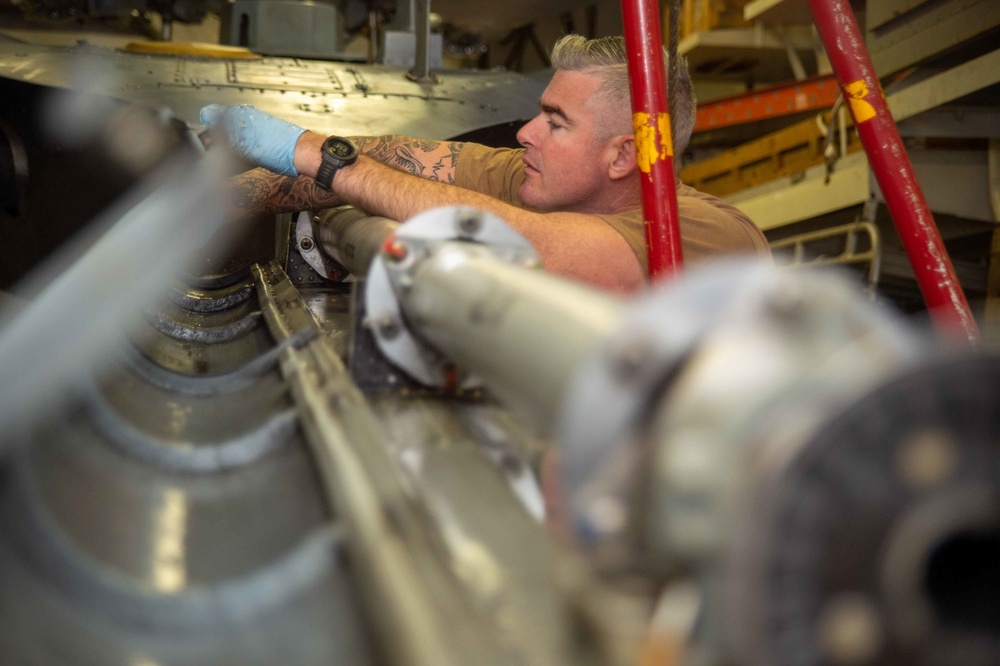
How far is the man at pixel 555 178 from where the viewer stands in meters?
1.83

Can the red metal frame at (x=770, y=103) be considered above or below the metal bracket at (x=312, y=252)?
above

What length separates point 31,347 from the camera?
37.3 inches

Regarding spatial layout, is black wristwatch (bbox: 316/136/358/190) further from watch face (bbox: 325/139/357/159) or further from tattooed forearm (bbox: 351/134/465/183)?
tattooed forearm (bbox: 351/134/465/183)

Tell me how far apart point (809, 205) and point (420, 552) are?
3.37 m

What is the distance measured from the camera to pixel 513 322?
32.8 inches

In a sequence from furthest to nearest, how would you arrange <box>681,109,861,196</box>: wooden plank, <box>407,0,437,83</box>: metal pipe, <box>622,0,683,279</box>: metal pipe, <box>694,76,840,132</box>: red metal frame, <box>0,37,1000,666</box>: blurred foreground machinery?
<box>694,76,840,132</box>: red metal frame < <box>681,109,861,196</box>: wooden plank < <box>407,0,437,83</box>: metal pipe < <box>622,0,683,279</box>: metal pipe < <box>0,37,1000,666</box>: blurred foreground machinery

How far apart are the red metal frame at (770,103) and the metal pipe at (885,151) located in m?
2.54

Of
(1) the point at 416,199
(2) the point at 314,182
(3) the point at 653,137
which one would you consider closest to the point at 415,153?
(2) the point at 314,182

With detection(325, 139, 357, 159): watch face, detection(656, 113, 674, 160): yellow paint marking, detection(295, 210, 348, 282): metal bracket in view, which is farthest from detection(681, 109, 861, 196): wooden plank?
detection(325, 139, 357, 159): watch face

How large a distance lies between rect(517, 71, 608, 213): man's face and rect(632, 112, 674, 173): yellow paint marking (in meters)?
0.55

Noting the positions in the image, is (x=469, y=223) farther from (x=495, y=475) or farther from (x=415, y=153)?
(x=415, y=153)

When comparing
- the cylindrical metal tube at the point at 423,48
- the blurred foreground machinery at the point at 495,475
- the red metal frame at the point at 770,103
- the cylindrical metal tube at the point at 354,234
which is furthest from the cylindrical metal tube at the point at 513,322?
the red metal frame at the point at 770,103

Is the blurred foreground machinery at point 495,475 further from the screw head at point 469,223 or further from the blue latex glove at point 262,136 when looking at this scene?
the blue latex glove at point 262,136

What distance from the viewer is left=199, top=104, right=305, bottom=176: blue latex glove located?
1966mm
